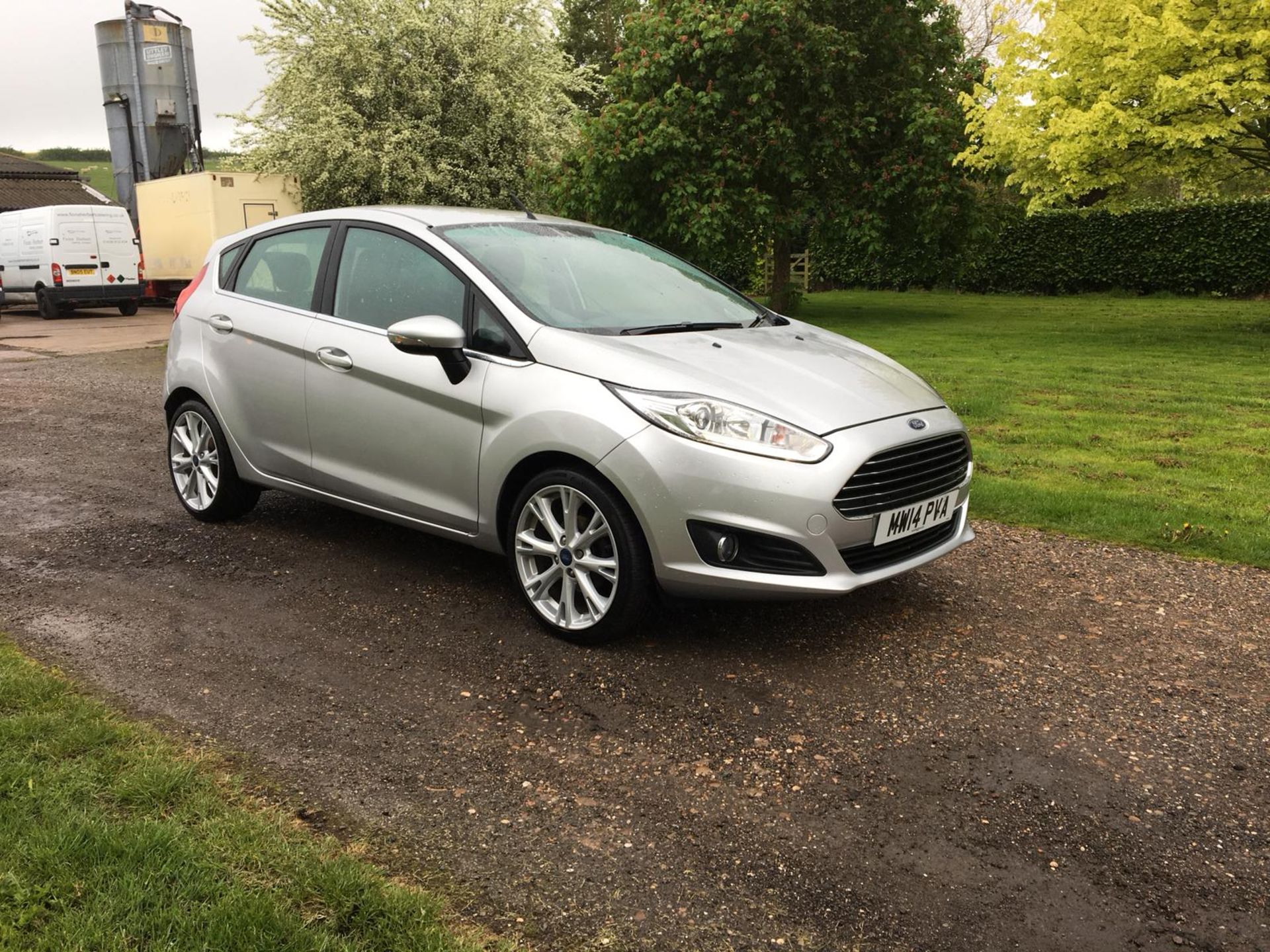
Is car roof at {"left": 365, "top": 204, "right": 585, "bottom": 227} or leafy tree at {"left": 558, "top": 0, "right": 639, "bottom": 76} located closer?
car roof at {"left": 365, "top": 204, "right": 585, "bottom": 227}

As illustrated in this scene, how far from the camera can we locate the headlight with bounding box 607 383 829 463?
4.01 metres

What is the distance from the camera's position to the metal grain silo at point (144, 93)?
101ft

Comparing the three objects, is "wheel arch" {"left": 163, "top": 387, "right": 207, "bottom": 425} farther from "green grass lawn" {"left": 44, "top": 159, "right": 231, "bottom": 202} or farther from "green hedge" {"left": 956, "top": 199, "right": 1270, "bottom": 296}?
"green grass lawn" {"left": 44, "top": 159, "right": 231, "bottom": 202}

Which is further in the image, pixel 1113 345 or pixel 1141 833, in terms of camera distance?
pixel 1113 345

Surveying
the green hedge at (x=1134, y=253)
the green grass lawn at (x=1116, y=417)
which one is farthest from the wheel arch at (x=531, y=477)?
the green hedge at (x=1134, y=253)

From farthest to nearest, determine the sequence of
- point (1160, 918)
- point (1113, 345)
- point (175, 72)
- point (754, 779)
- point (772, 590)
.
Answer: point (175, 72), point (1113, 345), point (772, 590), point (754, 779), point (1160, 918)

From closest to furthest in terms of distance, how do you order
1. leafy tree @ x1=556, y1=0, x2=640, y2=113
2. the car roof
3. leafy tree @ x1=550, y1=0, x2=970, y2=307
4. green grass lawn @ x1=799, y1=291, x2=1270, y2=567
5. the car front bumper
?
the car front bumper
the car roof
green grass lawn @ x1=799, y1=291, x2=1270, y2=567
leafy tree @ x1=550, y1=0, x2=970, y2=307
leafy tree @ x1=556, y1=0, x2=640, y2=113

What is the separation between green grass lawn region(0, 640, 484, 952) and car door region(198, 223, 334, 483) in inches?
92.4

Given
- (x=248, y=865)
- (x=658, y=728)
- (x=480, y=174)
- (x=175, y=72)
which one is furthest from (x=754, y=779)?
(x=175, y=72)

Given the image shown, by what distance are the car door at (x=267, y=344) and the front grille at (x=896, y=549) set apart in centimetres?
281

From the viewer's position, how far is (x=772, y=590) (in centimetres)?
405

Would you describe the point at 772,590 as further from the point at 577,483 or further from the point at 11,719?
the point at 11,719

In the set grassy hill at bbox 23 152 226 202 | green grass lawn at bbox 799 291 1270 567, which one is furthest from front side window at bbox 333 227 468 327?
grassy hill at bbox 23 152 226 202

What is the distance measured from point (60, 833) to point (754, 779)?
77.0 inches
